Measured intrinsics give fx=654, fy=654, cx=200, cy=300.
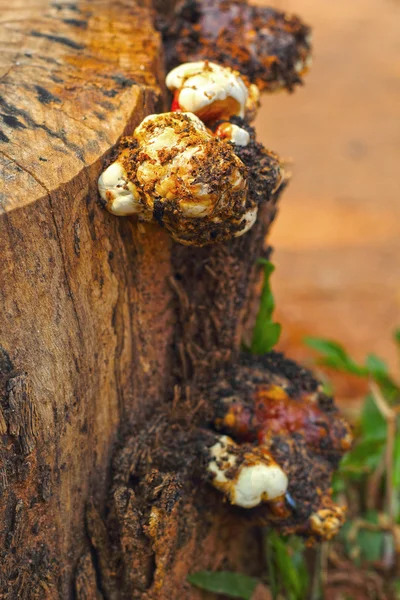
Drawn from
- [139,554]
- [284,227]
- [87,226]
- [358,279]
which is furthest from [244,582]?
[284,227]

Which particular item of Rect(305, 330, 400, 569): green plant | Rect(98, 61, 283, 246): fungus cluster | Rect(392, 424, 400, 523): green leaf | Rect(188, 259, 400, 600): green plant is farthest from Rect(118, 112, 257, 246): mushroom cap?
Rect(392, 424, 400, 523): green leaf

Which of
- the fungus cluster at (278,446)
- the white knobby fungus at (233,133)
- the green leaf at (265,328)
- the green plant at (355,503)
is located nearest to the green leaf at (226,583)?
the green plant at (355,503)

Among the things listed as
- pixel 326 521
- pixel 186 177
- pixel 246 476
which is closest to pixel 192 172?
pixel 186 177

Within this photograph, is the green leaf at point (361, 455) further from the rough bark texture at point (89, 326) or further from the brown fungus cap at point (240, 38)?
the brown fungus cap at point (240, 38)

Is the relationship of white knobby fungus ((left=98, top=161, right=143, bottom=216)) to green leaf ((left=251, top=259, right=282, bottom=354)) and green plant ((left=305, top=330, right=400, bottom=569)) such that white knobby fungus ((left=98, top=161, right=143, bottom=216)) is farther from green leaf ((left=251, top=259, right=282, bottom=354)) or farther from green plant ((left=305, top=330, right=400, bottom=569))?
green plant ((left=305, top=330, right=400, bottom=569))

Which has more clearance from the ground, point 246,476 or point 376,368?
point 376,368

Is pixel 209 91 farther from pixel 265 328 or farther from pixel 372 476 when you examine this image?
pixel 372 476
